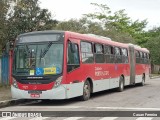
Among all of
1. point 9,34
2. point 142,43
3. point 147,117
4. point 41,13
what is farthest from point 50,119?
point 142,43

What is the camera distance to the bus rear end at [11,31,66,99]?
1513 cm

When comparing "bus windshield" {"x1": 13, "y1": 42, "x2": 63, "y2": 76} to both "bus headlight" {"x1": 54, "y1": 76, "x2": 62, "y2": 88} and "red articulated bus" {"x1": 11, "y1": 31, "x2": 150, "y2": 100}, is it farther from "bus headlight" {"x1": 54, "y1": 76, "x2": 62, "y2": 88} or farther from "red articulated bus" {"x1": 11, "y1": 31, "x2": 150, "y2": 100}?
"bus headlight" {"x1": 54, "y1": 76, "x2": 62, "y2": 88}

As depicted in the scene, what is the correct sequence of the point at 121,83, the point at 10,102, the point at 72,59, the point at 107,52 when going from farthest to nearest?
the point at 121,83, the point at 107,52, the point at 72,59, the point at 10,102

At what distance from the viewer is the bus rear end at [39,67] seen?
49.6 ft

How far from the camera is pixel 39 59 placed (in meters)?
15.5

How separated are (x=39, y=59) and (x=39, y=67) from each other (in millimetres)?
313

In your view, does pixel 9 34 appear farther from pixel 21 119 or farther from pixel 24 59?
pixel 21 119

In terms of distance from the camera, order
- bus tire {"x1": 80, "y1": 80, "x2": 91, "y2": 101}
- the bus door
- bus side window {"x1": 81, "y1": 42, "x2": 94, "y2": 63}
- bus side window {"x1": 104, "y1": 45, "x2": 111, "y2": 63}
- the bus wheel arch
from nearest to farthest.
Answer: bus tire {"x1": 80, "y1": 80, "x2": 91, "y2": 101} < bus side window {"x1": 81, "y1": 42, "x2": 94, "y2": 63} < bus side window {"x1": 104, "y1": 45, "x2": 111, "y2": 63} < the bus wheel arch < the bus door

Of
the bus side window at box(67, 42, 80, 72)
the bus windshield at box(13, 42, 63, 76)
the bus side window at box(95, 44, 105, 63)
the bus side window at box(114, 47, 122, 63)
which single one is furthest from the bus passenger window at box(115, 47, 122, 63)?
the bus windshield at box(13, 42, 63, 76)

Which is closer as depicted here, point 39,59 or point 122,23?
point 39,59

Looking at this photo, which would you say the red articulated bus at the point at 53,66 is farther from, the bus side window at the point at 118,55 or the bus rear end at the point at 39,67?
the bus side window at the point at 118,55

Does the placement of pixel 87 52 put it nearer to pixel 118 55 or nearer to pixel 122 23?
pixel 118 55

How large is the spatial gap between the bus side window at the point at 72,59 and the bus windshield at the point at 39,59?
16.7 inches

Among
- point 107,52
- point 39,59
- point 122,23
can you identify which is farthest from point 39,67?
point 122,23
